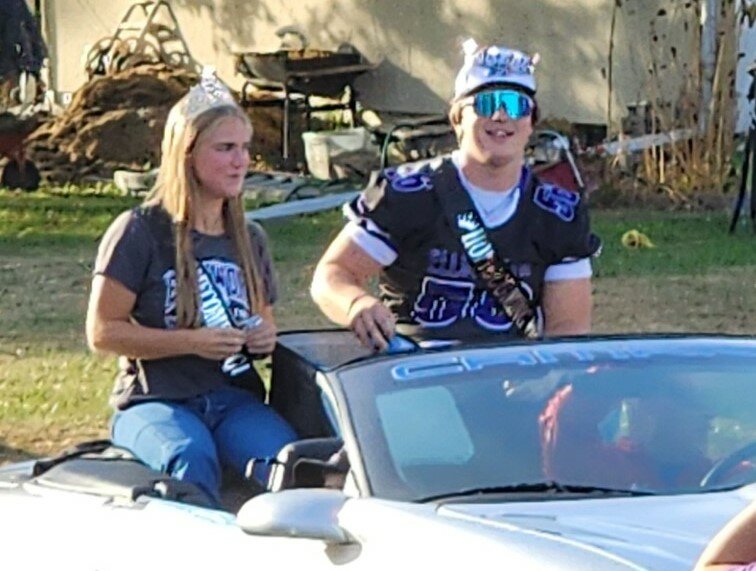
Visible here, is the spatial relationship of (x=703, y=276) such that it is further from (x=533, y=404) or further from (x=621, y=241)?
(x=533, y=404)

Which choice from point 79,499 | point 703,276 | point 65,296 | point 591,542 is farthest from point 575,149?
point 591,542

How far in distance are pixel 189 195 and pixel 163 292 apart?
337 millimetres

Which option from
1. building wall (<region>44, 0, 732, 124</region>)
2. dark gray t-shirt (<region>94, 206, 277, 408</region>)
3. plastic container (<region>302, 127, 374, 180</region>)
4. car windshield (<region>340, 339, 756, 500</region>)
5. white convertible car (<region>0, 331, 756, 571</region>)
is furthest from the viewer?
plastic container (<region>302, 127, 374, 180</region>)

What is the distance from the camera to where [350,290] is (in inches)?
239

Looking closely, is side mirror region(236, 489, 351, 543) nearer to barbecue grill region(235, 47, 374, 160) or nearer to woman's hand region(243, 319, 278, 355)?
woman's hand region(243, 319, 278, 355)

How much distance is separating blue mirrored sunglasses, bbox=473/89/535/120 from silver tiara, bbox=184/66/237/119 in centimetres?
77

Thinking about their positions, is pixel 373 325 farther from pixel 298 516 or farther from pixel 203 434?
pixel 298 516

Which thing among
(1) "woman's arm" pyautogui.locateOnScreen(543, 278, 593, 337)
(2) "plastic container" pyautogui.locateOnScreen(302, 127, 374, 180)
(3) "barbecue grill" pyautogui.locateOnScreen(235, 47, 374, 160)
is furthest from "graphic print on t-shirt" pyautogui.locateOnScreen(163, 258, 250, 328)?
(3) "barbecue grill" pyautogui.locateOnScreen(235, 47, 374, 160)

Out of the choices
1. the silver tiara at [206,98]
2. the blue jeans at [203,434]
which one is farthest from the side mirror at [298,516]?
the silver tiara at [206,98]

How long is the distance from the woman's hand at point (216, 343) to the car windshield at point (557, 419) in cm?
112

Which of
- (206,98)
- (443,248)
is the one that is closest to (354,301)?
(443,248)

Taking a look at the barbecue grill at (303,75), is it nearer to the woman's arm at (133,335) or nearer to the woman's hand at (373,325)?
the woman's arm at (133,335)

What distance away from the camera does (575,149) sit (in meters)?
18.7

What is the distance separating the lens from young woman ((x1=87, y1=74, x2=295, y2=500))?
18.8 ft
